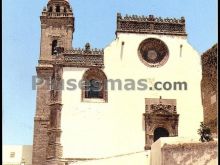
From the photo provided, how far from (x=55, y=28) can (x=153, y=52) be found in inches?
402

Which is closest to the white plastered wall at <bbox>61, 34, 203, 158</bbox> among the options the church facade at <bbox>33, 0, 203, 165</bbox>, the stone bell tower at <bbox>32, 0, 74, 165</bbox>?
the church facade at <bbox>33, 0, 203, 165</bbox>

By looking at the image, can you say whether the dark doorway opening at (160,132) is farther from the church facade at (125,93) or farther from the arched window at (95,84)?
the arched window at (95,84)

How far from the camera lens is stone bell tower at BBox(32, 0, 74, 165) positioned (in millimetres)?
29391

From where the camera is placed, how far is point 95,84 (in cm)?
3078

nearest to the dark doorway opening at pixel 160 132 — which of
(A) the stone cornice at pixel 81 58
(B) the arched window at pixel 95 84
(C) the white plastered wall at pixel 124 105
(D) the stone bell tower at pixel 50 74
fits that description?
(C) the white plastered wall at pixel 124 105

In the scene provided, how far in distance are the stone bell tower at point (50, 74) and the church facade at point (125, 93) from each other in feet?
0.29

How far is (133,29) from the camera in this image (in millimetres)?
32281

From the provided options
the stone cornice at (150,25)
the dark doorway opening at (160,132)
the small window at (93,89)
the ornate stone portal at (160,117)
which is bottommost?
the dark doorway opening at (160,132)

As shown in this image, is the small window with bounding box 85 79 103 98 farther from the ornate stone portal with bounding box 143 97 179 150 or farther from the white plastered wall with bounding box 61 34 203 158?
the ornate stone portal with bounding box 143 97 179 150

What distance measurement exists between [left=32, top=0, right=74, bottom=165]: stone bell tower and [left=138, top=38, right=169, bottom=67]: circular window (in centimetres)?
556

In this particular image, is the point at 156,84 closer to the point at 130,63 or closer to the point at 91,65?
the point at 130,63

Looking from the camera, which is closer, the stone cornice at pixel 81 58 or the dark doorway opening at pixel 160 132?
the stone cornice at pixel 81 58

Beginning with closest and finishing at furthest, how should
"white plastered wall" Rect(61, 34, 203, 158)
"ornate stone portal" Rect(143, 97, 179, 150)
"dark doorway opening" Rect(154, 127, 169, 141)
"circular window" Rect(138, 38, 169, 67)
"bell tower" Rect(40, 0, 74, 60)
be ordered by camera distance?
"white plastered wall" Rect(61, 34, 203, 158), "ornate stone portal" Rect(143, 97, 179, 150), "dark doorway opening" Rect(154, 127, 169, 141), "circular window" Rect(138, 38, 169, 67), "bell tower" Rect(40, 0, 74, 60)

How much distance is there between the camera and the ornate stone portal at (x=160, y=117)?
3050 cm
